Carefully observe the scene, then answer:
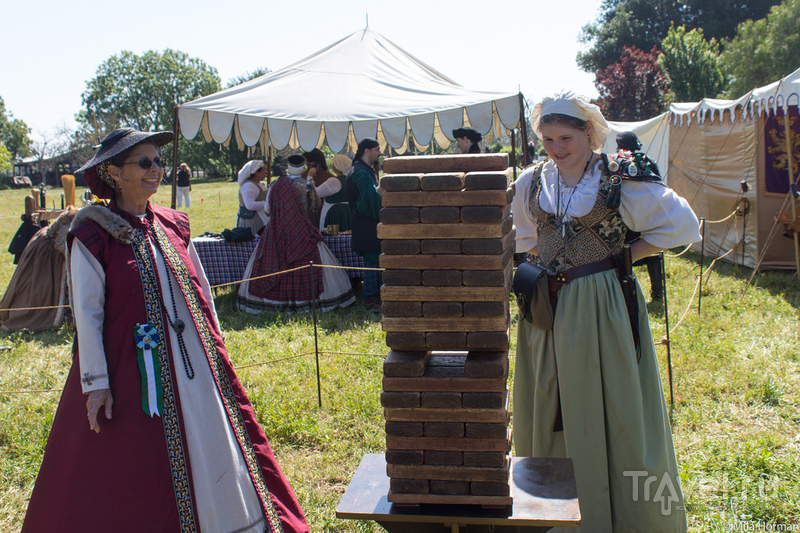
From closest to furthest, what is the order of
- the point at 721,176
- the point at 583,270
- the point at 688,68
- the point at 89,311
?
the point at 89,311 < the point at 583,270 < the point at 721,176 < the point at 688,68

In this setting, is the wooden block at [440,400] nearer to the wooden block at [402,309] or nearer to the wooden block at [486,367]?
the wooden block at [486,367]

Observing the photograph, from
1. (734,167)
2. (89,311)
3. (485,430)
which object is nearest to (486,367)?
(485,430)

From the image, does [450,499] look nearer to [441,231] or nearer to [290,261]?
[441,231]

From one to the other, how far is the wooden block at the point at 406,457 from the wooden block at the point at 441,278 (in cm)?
53

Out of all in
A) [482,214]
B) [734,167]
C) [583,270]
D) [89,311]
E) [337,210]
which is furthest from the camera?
[734,167]

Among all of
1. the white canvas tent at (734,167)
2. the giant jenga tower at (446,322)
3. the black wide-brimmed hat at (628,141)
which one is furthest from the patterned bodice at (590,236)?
the white canvas tent at (734,167)

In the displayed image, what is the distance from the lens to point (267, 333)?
6094mm

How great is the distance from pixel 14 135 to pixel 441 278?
75.2 metres

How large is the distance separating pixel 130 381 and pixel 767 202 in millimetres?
8072

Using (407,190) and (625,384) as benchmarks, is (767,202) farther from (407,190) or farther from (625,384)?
(407,190)

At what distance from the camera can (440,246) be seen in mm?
1932

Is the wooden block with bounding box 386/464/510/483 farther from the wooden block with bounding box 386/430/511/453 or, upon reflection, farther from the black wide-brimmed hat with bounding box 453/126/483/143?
the black wide-brimmed hat with bounding box 453/126/483/143

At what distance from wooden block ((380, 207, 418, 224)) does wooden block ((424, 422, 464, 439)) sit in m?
0.63

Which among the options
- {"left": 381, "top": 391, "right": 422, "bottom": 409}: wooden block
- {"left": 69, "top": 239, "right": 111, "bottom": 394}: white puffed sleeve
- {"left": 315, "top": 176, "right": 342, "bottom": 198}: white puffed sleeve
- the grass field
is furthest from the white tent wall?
{"left": 69, "top": 239, "right": 111, "bottom": 394}: white puffed sleeve
